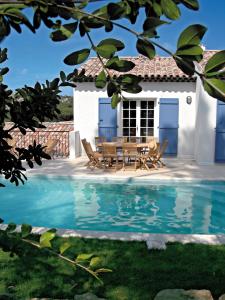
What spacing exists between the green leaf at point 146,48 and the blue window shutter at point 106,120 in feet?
47.3

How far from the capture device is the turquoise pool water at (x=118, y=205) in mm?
7824

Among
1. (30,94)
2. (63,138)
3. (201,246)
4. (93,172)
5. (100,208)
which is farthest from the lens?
(63,138)

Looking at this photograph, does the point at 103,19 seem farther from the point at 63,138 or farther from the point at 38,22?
the point at 63,138

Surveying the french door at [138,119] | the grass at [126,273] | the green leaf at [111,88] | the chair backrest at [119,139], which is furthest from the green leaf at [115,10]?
the french door at [138,119]

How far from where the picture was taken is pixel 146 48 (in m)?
0.87

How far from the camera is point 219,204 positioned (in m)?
9.47

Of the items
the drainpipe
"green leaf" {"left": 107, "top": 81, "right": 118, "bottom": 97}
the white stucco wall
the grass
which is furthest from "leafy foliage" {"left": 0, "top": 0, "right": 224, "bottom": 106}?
the white stucco wall

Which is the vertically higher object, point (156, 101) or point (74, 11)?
point (156, 101)

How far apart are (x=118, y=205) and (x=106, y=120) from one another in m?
6.74

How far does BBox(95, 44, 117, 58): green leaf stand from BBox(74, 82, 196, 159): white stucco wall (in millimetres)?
14216

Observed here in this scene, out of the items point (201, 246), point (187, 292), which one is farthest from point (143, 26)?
point (201, 246)

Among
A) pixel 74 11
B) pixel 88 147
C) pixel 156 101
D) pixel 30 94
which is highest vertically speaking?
pixel 156 101

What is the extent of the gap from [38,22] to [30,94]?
1014 millimetres

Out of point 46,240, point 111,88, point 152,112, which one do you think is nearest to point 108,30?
point 111,88
